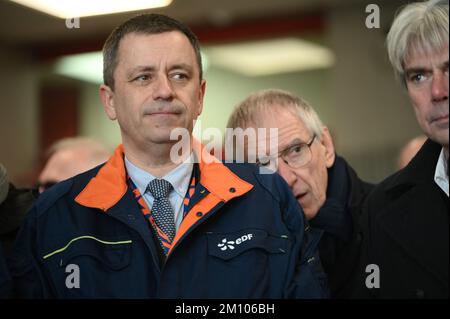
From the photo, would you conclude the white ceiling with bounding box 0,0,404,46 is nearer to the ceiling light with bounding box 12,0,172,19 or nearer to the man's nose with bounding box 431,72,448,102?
the ceiling light with bounding box 12,0,172,19

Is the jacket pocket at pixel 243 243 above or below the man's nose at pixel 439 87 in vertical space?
below

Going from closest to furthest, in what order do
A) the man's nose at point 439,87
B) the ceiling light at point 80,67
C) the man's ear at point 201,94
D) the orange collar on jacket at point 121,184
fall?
the man's nose at point 439,87, the orange collar on jacket at point 121,184, the man's ear at point 201,94, the ceiling light at point 80,67

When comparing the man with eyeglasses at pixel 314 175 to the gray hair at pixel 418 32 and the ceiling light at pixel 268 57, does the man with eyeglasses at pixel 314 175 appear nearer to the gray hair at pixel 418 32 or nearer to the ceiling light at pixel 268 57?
the gray hair at pixel 418 32

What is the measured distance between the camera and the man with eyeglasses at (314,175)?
2369mm

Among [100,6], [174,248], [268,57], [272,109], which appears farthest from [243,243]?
[268,57]

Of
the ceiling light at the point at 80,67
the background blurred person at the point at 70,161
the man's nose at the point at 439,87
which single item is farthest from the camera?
the ceiling light at the point at 80,67

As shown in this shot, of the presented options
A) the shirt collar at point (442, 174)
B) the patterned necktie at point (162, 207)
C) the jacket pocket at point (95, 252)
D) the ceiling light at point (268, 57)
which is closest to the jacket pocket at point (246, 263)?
the patterned necktie at point (162, 207)

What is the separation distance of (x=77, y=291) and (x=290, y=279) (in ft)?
2.05

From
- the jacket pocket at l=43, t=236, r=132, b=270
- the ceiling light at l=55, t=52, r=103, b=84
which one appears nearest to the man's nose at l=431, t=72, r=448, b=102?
the jacket pocket at l=43, t=236, r=132, b=270

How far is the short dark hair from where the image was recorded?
2.15 meters

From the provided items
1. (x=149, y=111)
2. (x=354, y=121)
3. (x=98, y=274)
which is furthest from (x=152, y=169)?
(x=354, y=121)

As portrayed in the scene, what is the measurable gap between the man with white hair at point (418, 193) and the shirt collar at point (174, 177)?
1.97 ft

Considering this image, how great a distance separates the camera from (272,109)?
2.47m

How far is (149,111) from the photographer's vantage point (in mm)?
2076
